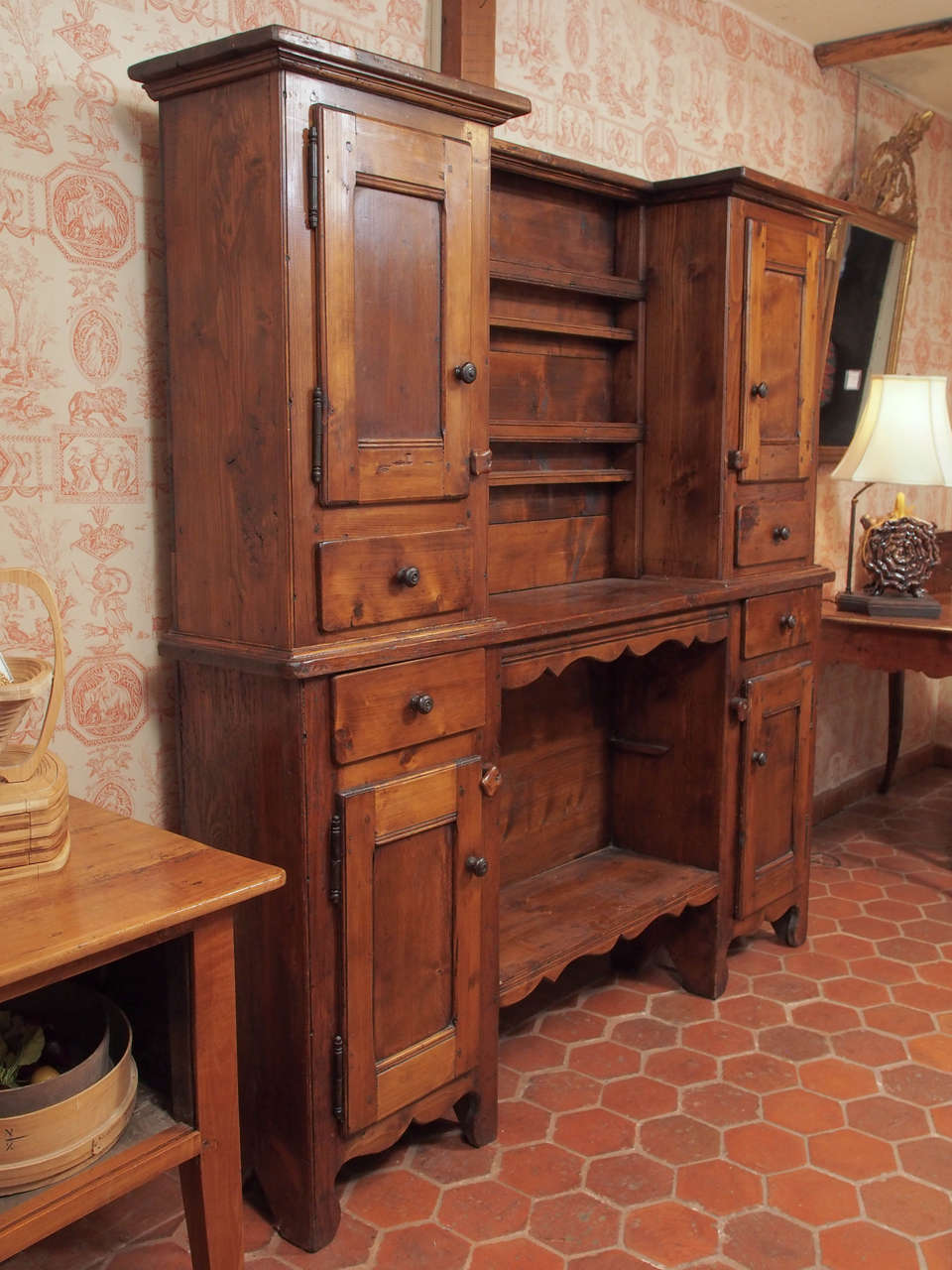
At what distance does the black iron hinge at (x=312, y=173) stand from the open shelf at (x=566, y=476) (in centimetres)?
88

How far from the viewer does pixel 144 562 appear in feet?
7.86

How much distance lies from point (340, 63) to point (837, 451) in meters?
3.01

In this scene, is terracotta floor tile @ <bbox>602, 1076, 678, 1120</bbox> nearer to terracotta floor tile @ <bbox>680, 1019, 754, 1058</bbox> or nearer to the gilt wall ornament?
terracotta floor tile @ <bbox>680, 1019, 754, 1058</bbox>

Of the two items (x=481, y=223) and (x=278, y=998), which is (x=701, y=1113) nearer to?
(x=278, y=998)

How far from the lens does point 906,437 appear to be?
3.94 metres

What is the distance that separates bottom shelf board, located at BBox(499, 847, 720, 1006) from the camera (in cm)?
275

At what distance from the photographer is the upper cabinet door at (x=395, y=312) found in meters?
2.07

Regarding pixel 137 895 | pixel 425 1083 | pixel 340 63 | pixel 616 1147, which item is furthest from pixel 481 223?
pixel 616 1147

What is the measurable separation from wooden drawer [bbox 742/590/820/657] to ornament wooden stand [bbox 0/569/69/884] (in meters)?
1.92

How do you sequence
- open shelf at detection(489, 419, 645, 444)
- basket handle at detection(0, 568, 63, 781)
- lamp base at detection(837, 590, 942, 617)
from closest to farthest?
basket handle at detection(0, 568, 63, 781), open shelf at detection(489, 419, 645, 444), lamp base at detection(837, 590, 942, 617)

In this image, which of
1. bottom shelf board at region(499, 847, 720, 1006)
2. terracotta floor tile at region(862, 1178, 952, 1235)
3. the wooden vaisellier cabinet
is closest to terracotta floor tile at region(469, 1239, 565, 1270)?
the wooden vaisellier cabinet

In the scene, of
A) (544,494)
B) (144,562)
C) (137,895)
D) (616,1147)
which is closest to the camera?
(137,895)

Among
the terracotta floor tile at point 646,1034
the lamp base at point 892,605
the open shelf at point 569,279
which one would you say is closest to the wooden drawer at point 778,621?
the lamp base at point 892,605

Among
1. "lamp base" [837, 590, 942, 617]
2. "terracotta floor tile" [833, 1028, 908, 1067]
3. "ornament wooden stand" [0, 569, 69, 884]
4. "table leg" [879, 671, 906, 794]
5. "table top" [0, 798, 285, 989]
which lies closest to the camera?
"table top" [0, 798, 285, 989]
